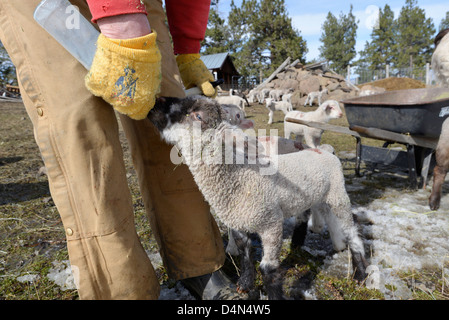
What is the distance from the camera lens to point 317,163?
223 cm

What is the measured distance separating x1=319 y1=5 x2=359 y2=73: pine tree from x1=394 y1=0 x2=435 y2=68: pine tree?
27.1 ft

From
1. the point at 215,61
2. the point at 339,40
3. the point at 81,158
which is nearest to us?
the point at 81,158

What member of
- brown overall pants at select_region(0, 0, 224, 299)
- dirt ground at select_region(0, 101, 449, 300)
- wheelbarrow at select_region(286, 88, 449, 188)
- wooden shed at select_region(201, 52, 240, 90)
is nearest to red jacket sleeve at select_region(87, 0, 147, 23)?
brown overall pants at select_region(0, 0, 224, 299)

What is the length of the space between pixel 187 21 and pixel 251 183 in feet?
3.74

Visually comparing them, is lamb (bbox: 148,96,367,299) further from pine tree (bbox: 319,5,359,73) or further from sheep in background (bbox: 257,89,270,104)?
pine tree (bbox: 319,5,359,73)

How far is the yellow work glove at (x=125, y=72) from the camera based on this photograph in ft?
3.69

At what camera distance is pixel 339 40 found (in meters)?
55.3

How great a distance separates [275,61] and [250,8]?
9.45 meters

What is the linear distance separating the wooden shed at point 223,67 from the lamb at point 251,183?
29.7 m

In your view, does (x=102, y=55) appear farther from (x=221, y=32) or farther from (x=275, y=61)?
(x=221, y=32)

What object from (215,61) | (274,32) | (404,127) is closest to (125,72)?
(404,127)

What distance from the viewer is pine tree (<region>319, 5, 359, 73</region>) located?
5422 cm

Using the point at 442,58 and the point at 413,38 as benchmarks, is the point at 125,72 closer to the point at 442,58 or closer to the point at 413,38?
the point at 442,58

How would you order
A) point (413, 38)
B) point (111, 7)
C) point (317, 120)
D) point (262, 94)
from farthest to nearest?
point (413, 38) < point (262, 94) < point (317, 120) < point (111, 7)
